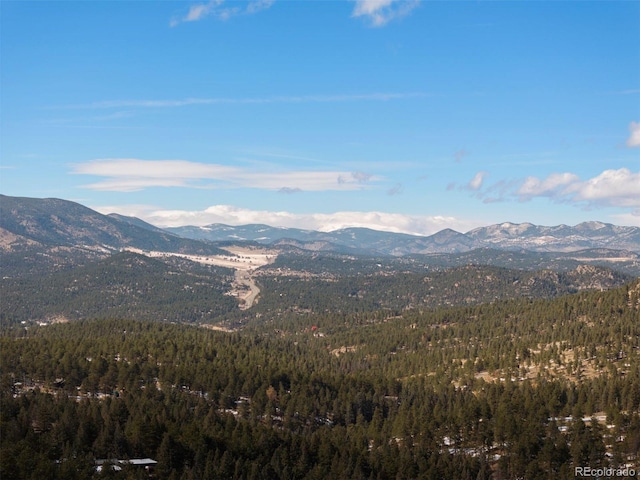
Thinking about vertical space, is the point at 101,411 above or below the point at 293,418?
above

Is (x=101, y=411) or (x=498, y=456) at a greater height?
(x=101, y=411)

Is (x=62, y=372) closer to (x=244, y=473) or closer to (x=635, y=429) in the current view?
(x=244, y=473)

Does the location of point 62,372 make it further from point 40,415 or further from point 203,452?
point 203,452

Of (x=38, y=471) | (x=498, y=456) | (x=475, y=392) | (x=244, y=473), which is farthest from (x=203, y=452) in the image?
(x=475, y=392)

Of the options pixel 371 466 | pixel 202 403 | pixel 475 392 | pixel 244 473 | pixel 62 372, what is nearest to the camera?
pixel 244 473

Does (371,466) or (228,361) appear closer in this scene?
(371,466)

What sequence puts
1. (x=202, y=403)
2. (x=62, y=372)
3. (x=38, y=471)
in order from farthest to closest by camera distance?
(x=62, y=372)
(x=202, y=403)
(x=38, y=471)

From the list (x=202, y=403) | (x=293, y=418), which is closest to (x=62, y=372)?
(x=202, y=403)

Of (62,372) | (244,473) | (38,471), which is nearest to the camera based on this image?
(38,471)

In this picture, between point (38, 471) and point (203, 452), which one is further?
point (203, 452)

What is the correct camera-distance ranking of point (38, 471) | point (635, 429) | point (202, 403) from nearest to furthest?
point (38, 471) < point (635, 429) < point (202, 403)
